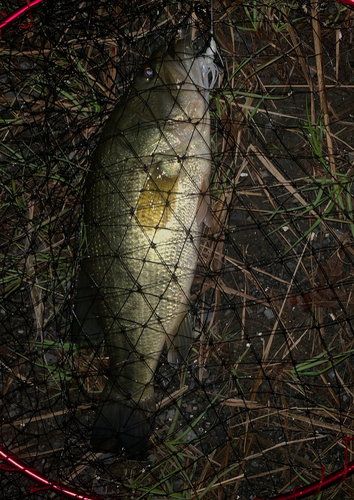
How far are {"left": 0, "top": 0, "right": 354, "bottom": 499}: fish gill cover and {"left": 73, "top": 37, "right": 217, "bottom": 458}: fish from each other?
21 mm

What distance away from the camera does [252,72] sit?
313 centimetres

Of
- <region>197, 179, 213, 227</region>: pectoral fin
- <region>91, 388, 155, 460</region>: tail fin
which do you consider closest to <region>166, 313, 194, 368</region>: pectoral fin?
<region>91, 388, 155, 460</region>: tail fin

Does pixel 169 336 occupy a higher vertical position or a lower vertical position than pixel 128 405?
higher

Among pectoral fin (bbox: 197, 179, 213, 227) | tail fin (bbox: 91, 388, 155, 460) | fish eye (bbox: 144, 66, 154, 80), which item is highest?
fish eye (bbox: 144, 66, 154, 80)

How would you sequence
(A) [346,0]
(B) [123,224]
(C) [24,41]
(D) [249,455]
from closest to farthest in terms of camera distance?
(A) [346,0] < (B) [123,224] < (D) [249,455] < (C) [24,41]

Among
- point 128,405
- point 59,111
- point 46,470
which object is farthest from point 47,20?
point 46,470

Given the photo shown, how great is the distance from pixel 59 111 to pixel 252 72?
51.8 inches

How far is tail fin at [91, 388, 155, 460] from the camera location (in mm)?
2828

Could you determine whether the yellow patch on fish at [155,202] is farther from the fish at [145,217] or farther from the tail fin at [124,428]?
the tail fin at [124,428]

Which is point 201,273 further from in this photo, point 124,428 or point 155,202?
point 124,428

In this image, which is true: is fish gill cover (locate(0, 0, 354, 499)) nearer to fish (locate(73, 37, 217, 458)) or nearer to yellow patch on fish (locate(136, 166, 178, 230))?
fish (locate(73, 37, 217, 458))

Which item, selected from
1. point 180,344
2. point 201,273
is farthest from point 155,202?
point 180,344

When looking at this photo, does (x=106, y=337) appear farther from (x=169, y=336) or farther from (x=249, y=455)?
(x=249, y=455)

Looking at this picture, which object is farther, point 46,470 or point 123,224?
point 46,470
